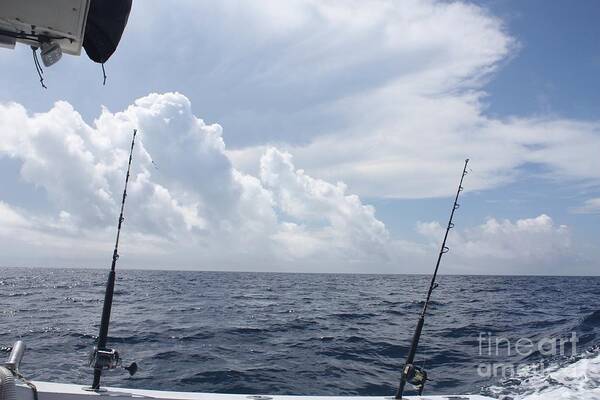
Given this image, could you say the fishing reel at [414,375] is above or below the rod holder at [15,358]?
below

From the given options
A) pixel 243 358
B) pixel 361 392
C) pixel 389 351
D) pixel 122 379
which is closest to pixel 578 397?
pixel 361 392

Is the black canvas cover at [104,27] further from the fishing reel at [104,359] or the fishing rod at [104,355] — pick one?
the fishing reel at [104,359]

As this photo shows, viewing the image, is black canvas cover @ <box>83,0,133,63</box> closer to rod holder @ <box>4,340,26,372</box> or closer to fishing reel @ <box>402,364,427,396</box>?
rod holder @ <box>4,340,26,372</box>

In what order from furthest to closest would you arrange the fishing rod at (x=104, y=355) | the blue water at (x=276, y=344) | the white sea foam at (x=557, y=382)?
1. the blue water at (x=276, y=344)
2. the white sea foam at (x=557, y=382)
3. the fishing rod at (x=104, y=355)

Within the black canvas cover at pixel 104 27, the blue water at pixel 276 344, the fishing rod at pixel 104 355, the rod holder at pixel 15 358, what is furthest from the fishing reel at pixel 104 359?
the blue water at pixel 276 344

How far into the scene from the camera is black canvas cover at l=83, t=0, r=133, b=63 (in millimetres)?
3143

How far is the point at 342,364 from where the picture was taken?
34.5 ft

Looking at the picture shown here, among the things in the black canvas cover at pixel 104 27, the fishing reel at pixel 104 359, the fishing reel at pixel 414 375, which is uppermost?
the black canvas cover at pixel 104 27

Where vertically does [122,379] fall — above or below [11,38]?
below

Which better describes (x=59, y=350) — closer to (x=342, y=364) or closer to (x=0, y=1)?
(x=342, y=364)

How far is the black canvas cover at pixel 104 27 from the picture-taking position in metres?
3.14

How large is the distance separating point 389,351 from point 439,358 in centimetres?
148

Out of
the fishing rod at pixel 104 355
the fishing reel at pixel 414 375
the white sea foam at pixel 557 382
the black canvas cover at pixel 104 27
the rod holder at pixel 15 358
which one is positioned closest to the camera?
the rod holder at pixel 15 358

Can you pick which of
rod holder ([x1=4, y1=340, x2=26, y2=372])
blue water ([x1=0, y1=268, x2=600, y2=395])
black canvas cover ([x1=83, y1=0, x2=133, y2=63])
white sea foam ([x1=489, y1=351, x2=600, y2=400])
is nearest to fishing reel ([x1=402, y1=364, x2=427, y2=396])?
white sea foam ([x1=489, y1=351, x2=600, y2=400])
